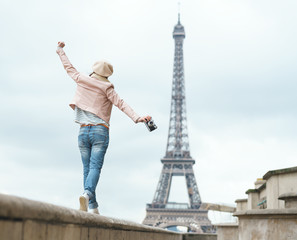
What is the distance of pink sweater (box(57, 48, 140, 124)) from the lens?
22.2 ft

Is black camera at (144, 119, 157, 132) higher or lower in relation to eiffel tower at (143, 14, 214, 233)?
lower

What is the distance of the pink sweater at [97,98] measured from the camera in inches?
266

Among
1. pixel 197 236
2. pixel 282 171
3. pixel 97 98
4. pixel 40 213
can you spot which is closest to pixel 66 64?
pixel 97 98

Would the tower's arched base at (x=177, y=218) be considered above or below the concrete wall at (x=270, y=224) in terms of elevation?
above

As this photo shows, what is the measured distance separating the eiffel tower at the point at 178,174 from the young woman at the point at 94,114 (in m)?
56.9

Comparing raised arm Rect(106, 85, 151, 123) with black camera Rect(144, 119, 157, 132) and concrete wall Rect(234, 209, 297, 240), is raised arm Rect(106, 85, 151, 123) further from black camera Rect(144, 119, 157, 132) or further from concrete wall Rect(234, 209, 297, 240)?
concrete wall Rect(234, 209, 297, 240)

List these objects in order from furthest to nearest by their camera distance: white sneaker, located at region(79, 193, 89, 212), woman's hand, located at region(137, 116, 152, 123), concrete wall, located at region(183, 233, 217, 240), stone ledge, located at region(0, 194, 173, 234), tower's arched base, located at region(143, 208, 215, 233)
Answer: tower's arched base, located at region(143, 208, 215, 233), concrete wall, located at region(183, 233, 217, 240), woman's hand, located at region(137, 116, 152, 123), white sneaker, located at region(79, 193, 89, 212), stone ledge, located at region(0, 194, 173, 234)

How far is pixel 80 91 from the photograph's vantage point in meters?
6.96

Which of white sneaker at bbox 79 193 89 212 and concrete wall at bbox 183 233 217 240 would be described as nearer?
white sneaker at bbox 79 193 89 212

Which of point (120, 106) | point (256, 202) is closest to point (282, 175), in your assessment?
point (256, 202)

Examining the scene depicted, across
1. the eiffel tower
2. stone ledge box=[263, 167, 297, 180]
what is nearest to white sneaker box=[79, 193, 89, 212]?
stone ledge box=[263, 167, 297, 180]

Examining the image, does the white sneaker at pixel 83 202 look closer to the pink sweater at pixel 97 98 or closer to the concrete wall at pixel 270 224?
the pink sweater at pixel 97 98

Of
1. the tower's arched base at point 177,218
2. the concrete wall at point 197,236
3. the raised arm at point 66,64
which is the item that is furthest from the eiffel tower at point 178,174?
the raised arm at point 66,64

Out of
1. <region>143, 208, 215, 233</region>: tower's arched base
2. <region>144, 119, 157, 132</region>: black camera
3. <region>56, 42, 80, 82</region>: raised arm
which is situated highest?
<region>143, 208, 215, 233</region>: tower's arched base
